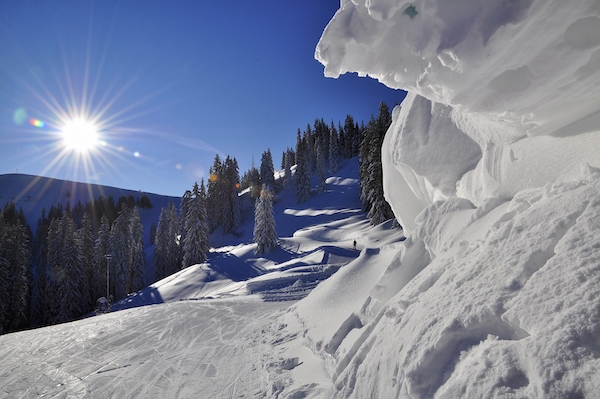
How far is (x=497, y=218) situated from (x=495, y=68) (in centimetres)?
182

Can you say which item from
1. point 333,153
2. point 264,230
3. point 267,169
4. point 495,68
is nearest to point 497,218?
point 495,68

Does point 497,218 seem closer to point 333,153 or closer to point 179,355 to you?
point 179,355

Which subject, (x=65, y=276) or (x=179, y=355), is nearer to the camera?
(x=179, y=355)

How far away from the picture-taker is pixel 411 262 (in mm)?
4879

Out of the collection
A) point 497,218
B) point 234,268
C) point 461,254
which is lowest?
point 234,268

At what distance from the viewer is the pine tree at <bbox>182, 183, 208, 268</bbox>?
32875mm

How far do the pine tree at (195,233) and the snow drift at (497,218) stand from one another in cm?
3095

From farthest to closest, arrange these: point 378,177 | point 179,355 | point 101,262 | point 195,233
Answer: point 101,262
point 195,233
point 378,177
point 179,355

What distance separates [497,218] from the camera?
358 centimetres

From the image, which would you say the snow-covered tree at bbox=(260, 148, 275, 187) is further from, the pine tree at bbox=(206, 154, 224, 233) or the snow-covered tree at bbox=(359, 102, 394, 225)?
the snow-covered tree at bbox=(359, 102, 394, 225)

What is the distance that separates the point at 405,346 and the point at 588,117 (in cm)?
332

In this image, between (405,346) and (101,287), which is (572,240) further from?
(101,287)

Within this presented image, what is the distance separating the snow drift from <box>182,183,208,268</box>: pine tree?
31.0m

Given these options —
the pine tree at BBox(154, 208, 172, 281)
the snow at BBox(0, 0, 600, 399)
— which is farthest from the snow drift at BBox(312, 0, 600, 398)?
the pine tree at BBox(154, 208, 172, 281)
